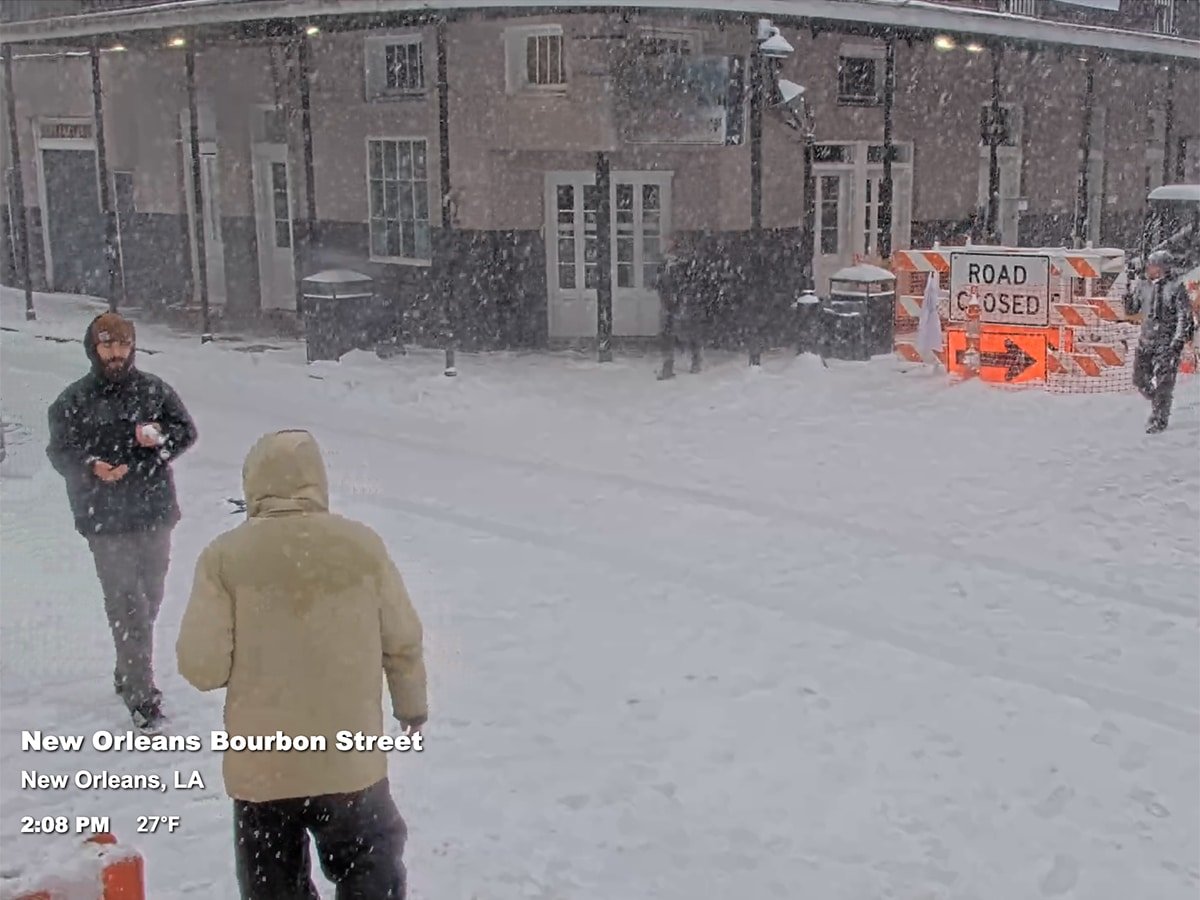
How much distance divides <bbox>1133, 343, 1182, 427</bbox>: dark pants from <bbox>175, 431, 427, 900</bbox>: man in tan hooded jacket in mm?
9655

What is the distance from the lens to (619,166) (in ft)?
56.6

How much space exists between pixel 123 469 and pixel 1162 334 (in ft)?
30.2

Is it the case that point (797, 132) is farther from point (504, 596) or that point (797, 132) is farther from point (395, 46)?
point (504, 596)

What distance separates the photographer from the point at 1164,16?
84.6 feet

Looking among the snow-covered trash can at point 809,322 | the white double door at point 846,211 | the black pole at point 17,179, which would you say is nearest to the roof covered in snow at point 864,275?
the snow-covered trash can at point 809,322

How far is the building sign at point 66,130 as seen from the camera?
23125mm

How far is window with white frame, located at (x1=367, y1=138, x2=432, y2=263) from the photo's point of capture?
58.7 feet

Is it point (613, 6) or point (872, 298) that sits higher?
point (613, 6)

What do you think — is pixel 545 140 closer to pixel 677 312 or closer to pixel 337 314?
pixel 677 312

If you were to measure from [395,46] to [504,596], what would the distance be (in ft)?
39.7

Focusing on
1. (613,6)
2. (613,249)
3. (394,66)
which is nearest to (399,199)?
(394,66)

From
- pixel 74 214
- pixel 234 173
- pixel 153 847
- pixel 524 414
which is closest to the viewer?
pixel 153 847

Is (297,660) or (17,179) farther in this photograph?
(17,179)

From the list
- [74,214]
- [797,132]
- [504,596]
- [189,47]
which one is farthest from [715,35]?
[74,214]
